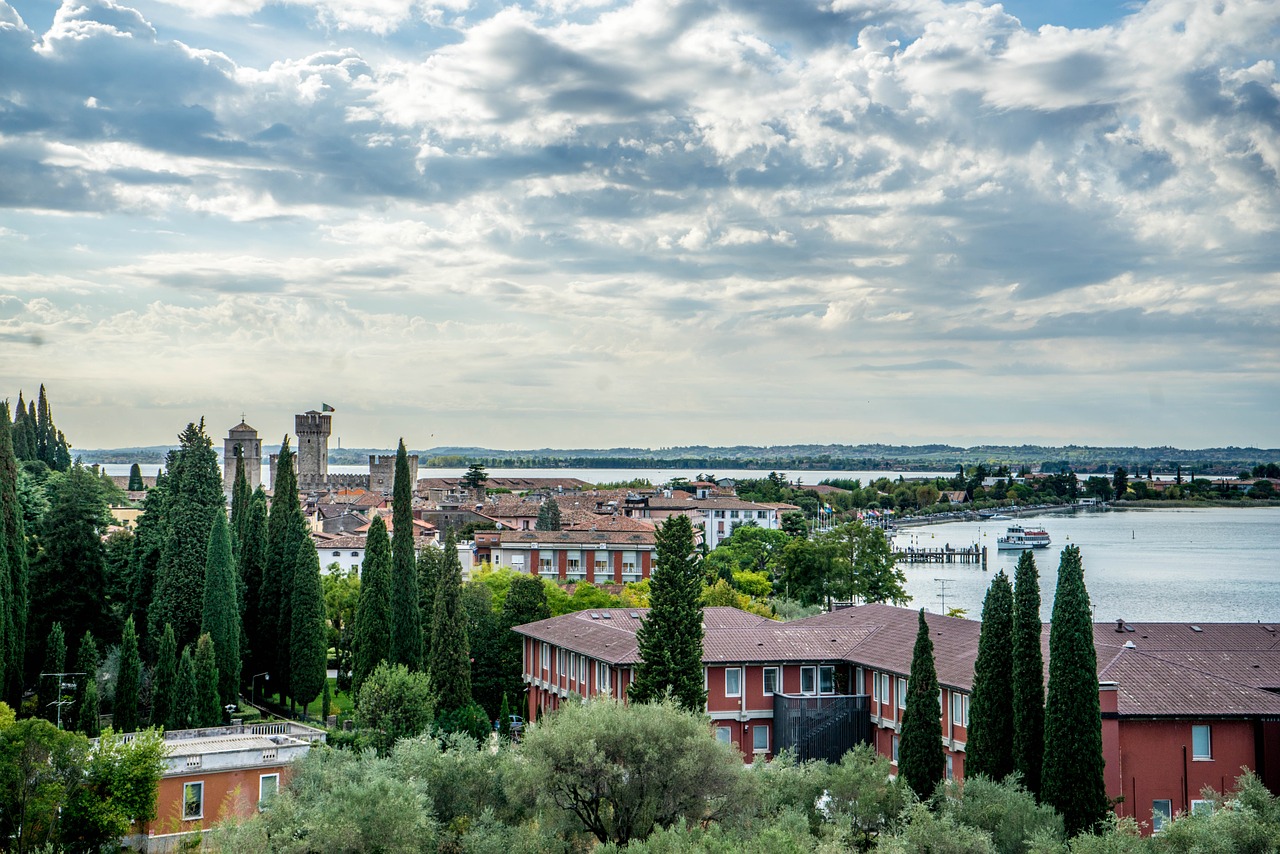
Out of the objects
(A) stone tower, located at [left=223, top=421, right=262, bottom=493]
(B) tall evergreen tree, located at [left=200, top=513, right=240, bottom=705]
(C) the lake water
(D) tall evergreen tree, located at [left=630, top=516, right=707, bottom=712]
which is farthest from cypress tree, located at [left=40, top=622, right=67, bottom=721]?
(A) stone tower, located at [left=223, top=421, right=262, bottom=493]

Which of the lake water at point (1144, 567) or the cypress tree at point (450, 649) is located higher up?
the cypress tree at point (450, 649)

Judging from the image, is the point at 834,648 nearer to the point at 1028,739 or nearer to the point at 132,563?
the point at 1028,739

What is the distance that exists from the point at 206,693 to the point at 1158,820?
1114 inches

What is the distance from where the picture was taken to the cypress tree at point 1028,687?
25.5 m

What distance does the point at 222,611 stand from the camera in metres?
41.2

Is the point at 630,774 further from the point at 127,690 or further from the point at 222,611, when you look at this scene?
the point at 222,611

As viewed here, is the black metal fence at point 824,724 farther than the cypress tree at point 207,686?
No

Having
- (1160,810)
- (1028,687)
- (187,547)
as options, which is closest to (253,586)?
(187,547)

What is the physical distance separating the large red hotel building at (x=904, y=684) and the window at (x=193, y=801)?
33.3 feet

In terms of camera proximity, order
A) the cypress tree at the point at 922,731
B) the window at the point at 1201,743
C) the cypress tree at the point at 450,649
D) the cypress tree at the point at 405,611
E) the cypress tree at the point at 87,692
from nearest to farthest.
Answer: the window at the point at 1201,743, the cypress tree at the point at 922,731, the cypress tree at the point at 87,692, the cypress tree at the point at 450,649, the cypress tree at the point at 405,611

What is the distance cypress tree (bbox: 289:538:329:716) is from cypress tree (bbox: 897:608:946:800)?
25.2 meters

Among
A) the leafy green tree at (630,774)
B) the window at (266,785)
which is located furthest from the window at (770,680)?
the window at (266,785)

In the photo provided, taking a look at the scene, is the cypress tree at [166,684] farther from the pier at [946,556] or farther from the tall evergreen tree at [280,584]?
the pier at [946,556]

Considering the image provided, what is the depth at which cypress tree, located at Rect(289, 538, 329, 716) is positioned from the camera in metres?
44.6
